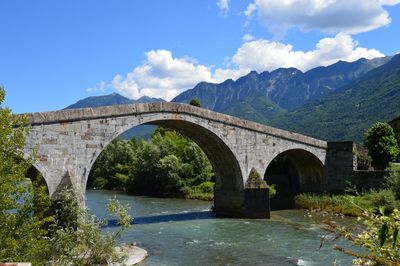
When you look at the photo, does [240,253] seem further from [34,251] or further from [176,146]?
[176,146]

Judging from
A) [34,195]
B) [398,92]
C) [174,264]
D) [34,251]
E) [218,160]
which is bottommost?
[174,264]

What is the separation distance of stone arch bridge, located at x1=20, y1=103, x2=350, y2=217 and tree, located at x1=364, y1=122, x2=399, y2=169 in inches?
172

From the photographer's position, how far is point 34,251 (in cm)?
905

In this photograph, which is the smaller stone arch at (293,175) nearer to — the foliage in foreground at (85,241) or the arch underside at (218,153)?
the arch underside at (218,153)

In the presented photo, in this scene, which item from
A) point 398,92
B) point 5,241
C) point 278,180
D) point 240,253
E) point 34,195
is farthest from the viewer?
point 398,92

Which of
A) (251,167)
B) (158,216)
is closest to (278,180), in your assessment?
(251,167)

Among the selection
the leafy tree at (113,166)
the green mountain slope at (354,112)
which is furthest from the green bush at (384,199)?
the green mountain slope at (354,112)

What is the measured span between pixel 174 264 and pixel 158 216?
1259cm

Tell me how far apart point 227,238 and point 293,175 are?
1896 cm

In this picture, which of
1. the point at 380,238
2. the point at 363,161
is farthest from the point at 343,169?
the point at 380,238

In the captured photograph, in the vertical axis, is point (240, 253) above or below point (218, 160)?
below

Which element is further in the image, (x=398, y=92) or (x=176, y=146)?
(x=398, y=92)

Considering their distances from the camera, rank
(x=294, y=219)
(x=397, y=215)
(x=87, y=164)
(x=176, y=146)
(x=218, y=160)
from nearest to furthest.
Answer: (x=397, y=215), (x=87, y=164), (x=294, y=219), (x=218, y=160), (x=176, y=146)

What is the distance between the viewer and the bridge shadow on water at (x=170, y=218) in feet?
87.6
